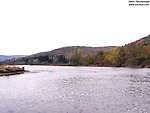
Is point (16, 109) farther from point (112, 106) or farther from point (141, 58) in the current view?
point (141, 58)

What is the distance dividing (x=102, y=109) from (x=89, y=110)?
4.92ft

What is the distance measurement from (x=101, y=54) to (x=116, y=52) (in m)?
35.4

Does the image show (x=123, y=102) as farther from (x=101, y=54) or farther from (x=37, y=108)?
(x=101, y=54)

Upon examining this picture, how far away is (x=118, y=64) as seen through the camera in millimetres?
147500

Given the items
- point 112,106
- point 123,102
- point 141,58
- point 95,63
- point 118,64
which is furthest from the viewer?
point 95,63

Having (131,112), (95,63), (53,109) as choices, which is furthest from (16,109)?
(95,63)

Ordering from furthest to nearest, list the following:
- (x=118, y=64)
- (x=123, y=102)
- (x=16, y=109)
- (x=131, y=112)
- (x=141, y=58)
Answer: (x=118, y=64) → (x=141, y=58) → (x=123, y=102) → (x=16, y=109) → (x=131, y=112)

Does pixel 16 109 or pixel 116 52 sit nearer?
pixel 16 109

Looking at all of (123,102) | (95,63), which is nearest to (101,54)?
(95,63)

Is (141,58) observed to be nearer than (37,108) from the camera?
No

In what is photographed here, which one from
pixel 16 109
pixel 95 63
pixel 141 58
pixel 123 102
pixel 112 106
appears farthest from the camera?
pixel 95 63

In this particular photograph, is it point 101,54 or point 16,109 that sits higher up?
point 101,54

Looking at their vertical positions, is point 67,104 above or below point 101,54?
below

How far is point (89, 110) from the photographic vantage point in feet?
57.7
